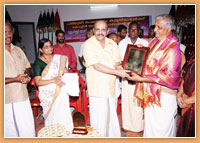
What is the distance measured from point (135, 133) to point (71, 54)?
330 centimetres

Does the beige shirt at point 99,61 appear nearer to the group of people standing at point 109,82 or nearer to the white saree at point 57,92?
the group of people standing at point 109,82

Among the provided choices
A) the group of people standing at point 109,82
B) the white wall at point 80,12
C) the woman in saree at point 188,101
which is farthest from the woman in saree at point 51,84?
the white wall at point 80,12

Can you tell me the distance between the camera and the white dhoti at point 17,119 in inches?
101

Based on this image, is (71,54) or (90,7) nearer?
(71,54)

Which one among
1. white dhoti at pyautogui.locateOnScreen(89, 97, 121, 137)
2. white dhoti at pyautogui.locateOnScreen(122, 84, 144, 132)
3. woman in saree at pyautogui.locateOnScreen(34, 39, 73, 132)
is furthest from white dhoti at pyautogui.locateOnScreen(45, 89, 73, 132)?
white dhoti at pyautogui.locateOnScreen(122, 84, 144, 132)

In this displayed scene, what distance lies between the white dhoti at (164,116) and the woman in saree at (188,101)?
126mm

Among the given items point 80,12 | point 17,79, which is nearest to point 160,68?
point 17,79

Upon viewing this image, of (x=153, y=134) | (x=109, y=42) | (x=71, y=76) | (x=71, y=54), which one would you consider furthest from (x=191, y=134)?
(x=71, y=54)

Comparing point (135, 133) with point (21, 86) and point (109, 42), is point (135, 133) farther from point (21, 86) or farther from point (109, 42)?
point (21, 86)

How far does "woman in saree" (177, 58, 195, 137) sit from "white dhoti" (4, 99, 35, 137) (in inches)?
88.3

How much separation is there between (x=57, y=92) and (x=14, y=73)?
0.72m

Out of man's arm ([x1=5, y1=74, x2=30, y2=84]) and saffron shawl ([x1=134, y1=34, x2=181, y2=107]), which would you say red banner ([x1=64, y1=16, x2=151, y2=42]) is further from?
man's arm ([x1=5, y1=74, x2=30, y2=84])

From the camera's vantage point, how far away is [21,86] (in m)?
2.58

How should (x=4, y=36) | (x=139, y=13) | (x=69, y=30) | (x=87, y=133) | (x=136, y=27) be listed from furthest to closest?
(x=69, y=30) < (x=139, y=13) < (x=136, y=27) < (x=4, y=36) < (x=87, y=133)
